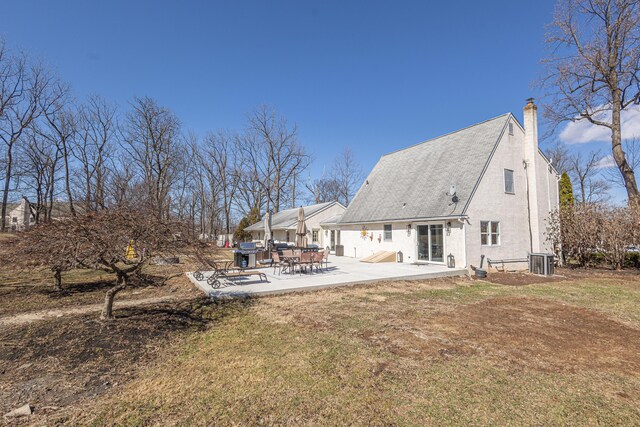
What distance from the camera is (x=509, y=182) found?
16188mm

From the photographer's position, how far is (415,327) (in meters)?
6.26

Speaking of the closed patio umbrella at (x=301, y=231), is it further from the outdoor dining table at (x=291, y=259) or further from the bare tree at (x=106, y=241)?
the bare tree at (x=106, y=241)

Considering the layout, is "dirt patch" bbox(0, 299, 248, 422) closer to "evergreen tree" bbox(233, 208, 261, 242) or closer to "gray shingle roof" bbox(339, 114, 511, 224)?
"gray shingle roof" bbox(339, 114, 511, 224)

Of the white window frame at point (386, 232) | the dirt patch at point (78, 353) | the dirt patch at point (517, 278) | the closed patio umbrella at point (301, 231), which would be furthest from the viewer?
the closed patio umbrella at point (301, 231)

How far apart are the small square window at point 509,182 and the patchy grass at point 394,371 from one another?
9412mm

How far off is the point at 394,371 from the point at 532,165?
1685 cm

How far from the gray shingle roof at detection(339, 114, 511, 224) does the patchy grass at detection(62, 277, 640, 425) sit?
28.2 feet

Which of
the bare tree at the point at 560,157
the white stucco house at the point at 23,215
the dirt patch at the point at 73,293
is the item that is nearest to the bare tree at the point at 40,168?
the white stucco house at the point at 23,215

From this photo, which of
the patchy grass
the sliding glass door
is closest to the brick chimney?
the sliding glass door

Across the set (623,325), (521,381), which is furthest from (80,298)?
(623,325)

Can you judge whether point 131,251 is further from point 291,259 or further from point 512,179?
point 512,179

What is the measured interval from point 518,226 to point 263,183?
3035 centimetres

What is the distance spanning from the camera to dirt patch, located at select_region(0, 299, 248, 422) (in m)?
3.66

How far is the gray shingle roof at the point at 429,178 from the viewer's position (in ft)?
51.1
